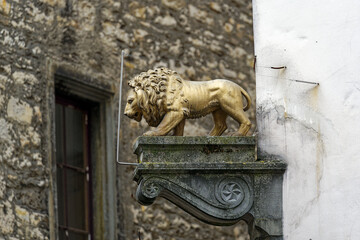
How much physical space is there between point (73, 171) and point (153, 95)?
13.8ft

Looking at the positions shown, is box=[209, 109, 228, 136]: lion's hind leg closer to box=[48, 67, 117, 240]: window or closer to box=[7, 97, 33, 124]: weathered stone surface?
box=[7, 97, 33, 124]: weathered stone surface

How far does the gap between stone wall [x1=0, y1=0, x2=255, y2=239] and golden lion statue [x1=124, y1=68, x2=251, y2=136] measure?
2.96 metres

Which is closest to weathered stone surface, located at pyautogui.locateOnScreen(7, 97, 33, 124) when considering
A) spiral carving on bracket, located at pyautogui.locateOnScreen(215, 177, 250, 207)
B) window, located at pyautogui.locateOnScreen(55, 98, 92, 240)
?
window, located at pyautogui.locateOnScreen(55, 98, 92, 240)

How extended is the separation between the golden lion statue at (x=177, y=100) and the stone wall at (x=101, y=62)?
296cm

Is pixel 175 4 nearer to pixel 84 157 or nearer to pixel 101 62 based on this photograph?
pixel 101 62

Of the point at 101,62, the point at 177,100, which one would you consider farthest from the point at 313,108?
the point at 101,62

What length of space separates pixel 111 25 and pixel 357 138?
5.32 meters

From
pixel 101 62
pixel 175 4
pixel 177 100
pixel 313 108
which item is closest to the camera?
pixel 313 108

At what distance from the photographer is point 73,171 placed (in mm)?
13820

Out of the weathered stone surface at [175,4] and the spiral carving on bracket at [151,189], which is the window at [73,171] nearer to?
the weathered stone surface at [175,4]

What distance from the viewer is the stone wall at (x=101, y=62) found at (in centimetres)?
1263

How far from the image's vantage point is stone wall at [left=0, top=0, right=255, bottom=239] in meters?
12.6

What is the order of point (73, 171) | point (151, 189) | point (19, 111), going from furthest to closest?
point (73, 171), point (19, 111), point (151, 189)

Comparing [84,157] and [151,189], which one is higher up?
[84,157]
